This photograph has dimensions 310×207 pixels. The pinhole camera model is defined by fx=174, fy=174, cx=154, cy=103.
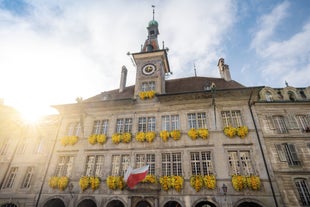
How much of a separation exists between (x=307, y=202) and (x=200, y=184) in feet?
26.7

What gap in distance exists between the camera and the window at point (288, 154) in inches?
589

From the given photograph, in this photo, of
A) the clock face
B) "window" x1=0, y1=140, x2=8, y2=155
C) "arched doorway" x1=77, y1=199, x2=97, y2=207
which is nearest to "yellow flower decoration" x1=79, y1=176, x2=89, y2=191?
"arched doorway" x1=77, y1=199, x2=97, y2=207

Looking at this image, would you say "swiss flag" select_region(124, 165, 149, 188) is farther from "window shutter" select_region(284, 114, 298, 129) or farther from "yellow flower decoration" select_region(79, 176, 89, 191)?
"window shutter" select_region(284, 114, 298, 129)

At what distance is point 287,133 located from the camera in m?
16.2

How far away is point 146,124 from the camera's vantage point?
17625 mm

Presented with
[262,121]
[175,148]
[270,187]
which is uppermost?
[262,121]

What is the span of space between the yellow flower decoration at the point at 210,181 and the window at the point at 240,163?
1.72m

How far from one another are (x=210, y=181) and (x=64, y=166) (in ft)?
45.5

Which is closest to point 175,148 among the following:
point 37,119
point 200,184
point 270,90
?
point 200,184

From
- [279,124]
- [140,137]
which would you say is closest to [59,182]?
[140,137]

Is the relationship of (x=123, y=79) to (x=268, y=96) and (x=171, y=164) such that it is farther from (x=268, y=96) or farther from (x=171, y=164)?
(x=268, y=96)

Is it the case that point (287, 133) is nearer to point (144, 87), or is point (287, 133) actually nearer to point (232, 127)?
point (232, 127)

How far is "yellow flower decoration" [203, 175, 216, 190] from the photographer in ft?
43.7

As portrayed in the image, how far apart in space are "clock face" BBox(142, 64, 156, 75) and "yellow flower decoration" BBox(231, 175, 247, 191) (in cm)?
1354
